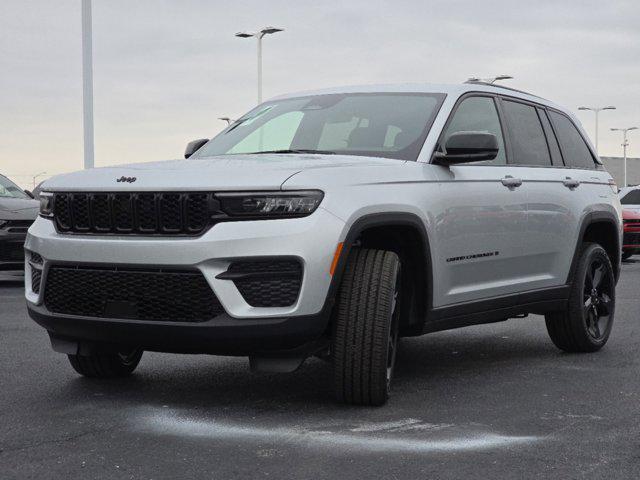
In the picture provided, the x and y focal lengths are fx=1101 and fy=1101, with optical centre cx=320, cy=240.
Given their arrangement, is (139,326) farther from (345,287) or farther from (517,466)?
(517,466)

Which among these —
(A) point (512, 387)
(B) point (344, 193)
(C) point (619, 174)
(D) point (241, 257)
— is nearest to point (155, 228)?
Result: (D) point (241, 257)

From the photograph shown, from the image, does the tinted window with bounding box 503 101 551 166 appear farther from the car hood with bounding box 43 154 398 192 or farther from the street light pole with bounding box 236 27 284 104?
the street light pole with bounding box 236 27 284 104

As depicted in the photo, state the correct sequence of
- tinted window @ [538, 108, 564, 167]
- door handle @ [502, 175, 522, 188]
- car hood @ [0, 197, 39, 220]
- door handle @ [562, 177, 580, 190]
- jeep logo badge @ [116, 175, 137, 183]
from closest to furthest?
jeep logo badge @ [116, 175, 137, 183], door handle @ [502, 175, 522, 188], door handle @ [562, 177, 580, 190], tinted window @ [538, 108, 564, 167], car hood @ [0, 197, 39, 220]

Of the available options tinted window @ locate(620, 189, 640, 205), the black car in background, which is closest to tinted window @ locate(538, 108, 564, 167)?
the black car in background

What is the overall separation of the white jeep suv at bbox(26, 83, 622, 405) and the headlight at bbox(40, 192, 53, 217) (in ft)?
0.07

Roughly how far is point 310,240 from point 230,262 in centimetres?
39

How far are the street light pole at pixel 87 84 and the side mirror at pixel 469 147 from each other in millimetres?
16294

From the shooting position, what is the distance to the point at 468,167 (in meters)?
6.54

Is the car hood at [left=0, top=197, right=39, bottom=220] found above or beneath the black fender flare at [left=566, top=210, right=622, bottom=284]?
beneath

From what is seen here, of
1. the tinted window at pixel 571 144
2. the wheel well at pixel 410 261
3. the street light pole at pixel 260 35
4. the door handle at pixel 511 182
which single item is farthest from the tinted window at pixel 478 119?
the street light pole at pixel 260 35

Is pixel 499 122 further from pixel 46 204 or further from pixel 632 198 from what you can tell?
pixel 632 198

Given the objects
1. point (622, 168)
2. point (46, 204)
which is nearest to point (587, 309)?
point (46, 204)

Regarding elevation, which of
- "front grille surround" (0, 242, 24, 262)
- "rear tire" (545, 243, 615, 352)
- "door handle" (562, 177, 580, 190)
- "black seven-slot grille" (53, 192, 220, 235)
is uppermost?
"black seven-slot grille" (53, 192, 220, 235)

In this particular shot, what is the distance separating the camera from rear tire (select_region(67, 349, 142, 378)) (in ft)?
21.1
